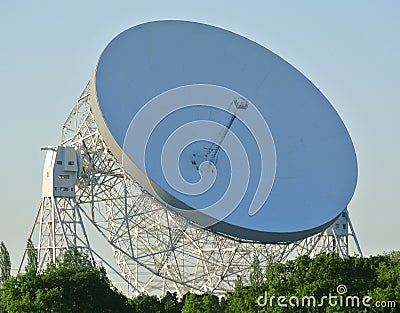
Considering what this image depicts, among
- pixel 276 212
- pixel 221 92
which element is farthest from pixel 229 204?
pixel 221 92

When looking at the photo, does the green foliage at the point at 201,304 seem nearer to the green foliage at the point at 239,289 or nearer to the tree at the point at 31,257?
the green foliage at the point at 239,289

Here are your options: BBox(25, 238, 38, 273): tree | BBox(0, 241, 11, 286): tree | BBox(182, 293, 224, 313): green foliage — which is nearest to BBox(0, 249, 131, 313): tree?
BBox(182, 293, 224, 313): green foliage

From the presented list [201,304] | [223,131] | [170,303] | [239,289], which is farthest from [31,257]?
[223,131]

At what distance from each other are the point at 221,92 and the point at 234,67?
2130 millimetres

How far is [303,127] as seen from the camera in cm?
6738

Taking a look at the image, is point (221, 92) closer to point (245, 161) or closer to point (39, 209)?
point (245, 161)

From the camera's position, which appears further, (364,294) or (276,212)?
(276,212)

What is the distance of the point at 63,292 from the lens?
199 ft

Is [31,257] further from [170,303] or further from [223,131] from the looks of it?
[223,131]

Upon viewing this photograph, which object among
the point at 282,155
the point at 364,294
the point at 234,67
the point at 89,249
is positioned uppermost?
the point at 234,67

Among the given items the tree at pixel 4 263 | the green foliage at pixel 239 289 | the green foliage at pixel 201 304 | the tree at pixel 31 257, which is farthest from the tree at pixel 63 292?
the tree at pixel 4 263

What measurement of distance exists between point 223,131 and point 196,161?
2.50m

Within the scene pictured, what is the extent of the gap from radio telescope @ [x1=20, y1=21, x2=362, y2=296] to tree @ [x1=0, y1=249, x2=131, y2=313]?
2535 mm

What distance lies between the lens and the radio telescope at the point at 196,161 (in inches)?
2438
